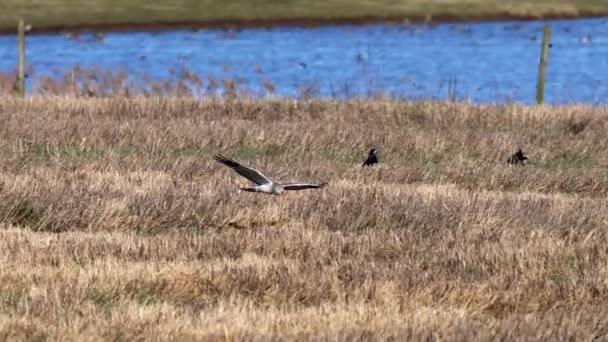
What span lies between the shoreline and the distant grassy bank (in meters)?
0.04

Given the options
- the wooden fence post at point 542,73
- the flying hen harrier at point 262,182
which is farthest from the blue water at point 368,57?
the flying hen harrier at point 262,182

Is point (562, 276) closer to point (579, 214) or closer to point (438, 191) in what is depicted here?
point (579, 214)

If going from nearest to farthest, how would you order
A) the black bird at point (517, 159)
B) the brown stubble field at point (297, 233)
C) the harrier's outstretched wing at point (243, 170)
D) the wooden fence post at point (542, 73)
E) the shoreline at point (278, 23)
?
the brown stubble field at point (297, 233) < the harrier's outstretched wing at point (243, 170) < the black bird at point (517, 159) < the wooden fence post at point (542, 73) < the shoreline at point (278, 23)

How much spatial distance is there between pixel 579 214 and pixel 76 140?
638 centimetres

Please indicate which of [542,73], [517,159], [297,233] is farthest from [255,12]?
[297,233]

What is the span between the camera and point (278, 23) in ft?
195

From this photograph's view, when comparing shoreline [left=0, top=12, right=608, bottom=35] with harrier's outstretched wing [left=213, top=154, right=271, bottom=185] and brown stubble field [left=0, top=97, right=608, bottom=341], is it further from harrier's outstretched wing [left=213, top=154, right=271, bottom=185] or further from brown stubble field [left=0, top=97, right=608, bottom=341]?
harrier's outstretched wing [left=213, top=154, right=271, bottom=185]

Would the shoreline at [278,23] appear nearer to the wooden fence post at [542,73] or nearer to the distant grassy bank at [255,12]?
the distant grassy bank at [255,12]

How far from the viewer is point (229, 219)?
10086 millimetres

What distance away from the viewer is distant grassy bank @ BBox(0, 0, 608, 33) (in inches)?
2163

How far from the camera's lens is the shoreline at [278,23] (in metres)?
54.8

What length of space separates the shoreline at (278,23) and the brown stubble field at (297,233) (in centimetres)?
3765

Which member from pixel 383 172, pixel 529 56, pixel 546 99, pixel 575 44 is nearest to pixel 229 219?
pixel 383 172

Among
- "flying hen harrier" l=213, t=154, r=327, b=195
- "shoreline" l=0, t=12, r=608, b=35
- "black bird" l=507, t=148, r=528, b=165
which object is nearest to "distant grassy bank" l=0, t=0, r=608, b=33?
"shoreline" l=0, t=12, r=608, b=35
